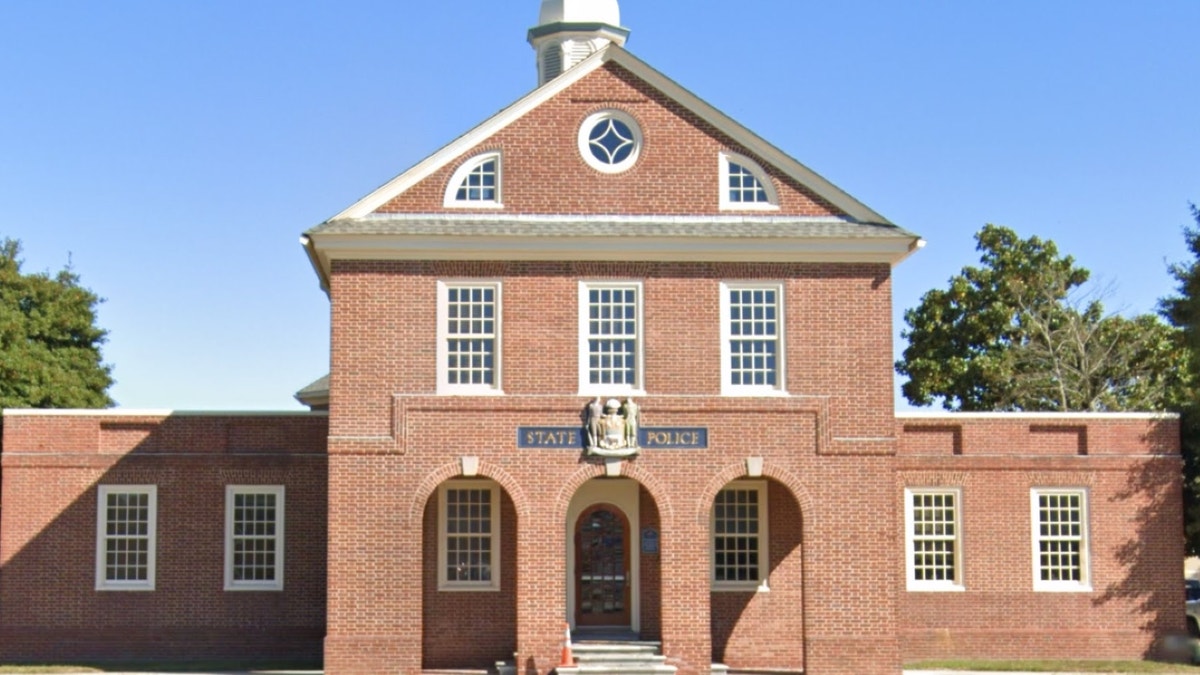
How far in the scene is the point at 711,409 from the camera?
28609 mm

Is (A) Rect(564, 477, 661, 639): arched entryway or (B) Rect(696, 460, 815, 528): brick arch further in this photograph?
(A) Rect(564, 477, 661, 639): arched entryway

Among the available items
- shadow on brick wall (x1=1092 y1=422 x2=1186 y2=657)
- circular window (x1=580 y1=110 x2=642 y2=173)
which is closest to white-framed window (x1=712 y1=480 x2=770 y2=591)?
circular window (x1=580 y1=110 x2=642 y2=173)

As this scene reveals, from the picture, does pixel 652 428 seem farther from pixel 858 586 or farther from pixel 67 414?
pixel 67 414

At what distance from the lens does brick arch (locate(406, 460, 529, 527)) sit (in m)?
28.2

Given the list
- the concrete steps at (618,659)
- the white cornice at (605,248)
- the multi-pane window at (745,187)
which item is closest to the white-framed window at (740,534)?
the concrete steps at (618,659)

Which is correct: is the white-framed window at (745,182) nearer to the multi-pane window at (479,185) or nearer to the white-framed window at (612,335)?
the white-framed window at (612,335)

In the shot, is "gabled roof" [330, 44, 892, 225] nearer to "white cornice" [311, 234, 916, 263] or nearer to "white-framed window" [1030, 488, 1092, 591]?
"white cornice" [311, 234, 916, 263]

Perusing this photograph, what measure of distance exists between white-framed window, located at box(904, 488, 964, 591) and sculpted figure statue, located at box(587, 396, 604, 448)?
7.42 m

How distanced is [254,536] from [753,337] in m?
10.7

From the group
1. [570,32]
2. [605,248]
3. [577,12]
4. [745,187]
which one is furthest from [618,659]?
[577,12]

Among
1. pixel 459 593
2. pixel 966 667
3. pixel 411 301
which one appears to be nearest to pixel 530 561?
pixel 459 593

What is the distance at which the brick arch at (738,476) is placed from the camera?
93.8ft

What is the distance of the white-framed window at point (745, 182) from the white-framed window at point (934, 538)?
7037 millimetres

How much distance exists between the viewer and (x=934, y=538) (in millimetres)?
32531
